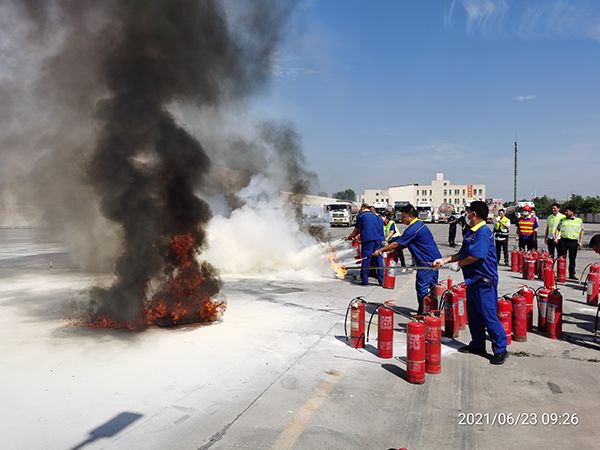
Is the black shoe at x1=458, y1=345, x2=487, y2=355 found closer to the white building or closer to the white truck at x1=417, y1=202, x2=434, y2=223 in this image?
the white truck at x1=417, y1=202, x2=434, y2=223

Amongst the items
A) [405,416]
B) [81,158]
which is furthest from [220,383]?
[81,158]

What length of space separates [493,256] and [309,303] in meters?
3.71

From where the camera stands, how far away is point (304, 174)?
25438 mm

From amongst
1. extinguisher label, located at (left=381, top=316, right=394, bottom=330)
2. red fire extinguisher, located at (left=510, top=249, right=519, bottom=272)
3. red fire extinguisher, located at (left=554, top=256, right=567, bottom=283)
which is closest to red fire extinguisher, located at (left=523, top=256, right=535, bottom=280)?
red fire extinguisher, located at (left=554, top=256, right=567, bottom=283)

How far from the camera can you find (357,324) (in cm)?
521

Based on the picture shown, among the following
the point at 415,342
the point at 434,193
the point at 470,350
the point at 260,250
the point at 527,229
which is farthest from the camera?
the point at 434,193

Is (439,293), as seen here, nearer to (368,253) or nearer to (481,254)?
(481,254)

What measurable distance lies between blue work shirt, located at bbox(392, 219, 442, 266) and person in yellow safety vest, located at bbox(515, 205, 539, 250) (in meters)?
6.85

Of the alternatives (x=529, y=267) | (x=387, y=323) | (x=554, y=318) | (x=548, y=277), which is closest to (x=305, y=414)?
(x=387, y=323)

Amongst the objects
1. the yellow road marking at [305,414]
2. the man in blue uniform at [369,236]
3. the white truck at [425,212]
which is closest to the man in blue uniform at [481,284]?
the yellow road marking at [305,414]

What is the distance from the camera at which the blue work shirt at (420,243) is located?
6141mm

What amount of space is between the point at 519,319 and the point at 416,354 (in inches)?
87.9

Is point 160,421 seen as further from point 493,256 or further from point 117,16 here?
point 117,16

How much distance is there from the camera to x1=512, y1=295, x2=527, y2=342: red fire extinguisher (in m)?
5.44
